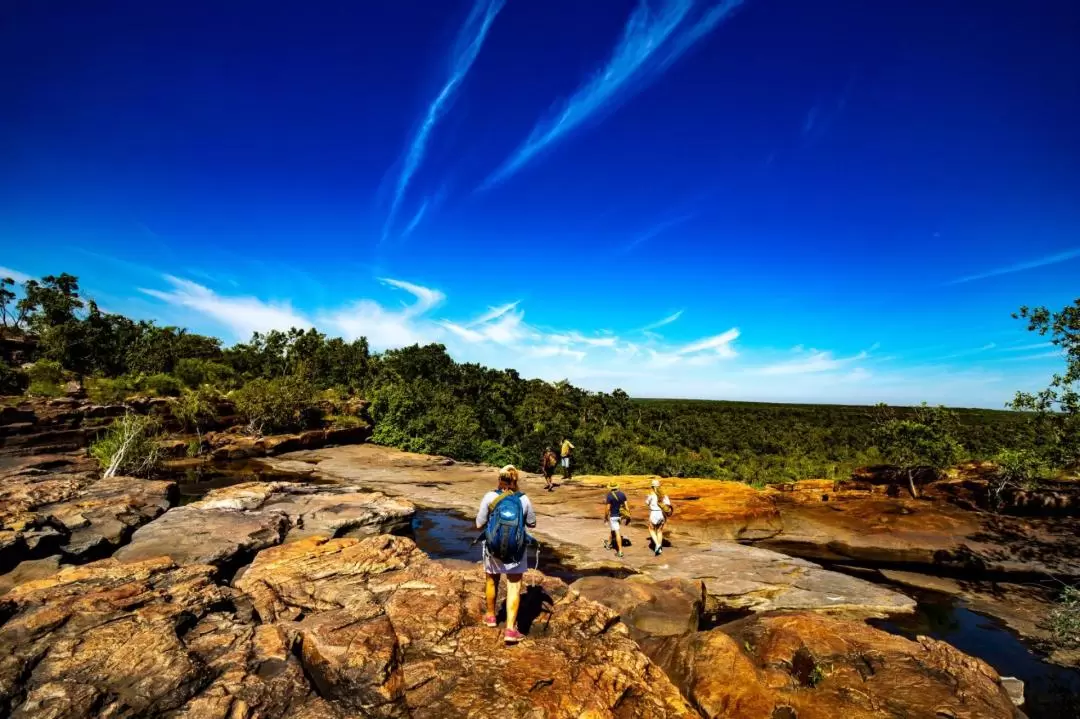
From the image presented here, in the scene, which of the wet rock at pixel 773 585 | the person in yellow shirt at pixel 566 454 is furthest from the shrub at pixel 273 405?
the wet rock at pixel 773 585

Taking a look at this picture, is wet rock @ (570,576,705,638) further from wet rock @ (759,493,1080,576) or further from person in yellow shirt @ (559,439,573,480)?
person in yellow shirt @ (559,439,573,480)

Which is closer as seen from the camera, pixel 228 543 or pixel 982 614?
pixel 228 543

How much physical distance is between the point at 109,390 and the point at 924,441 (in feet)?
186

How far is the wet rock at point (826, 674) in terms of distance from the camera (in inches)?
230

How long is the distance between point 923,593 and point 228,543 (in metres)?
18.7

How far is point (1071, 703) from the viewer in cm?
834

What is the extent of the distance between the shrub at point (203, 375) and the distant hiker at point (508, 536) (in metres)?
45.9

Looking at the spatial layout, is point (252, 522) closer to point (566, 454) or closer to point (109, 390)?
point (566, 454)

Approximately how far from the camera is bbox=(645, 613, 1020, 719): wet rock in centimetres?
585

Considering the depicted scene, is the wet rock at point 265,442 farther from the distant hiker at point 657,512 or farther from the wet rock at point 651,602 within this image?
the wet rock at point 651,602

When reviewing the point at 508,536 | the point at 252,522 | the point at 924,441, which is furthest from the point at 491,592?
the point at 924,441

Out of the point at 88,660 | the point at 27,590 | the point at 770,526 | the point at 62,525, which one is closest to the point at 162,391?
the point at 62,525

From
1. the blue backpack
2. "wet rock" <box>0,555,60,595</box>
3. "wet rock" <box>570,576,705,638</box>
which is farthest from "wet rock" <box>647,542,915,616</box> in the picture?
"wet rock" <box>0,555,60,595</box>

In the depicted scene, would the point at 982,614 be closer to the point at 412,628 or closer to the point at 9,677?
the point at 412,628
